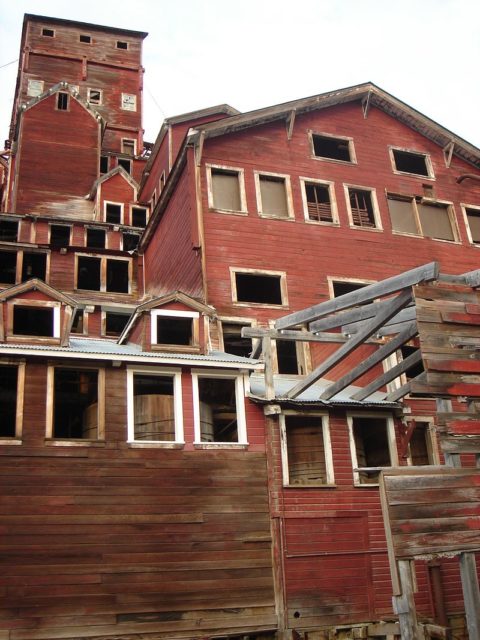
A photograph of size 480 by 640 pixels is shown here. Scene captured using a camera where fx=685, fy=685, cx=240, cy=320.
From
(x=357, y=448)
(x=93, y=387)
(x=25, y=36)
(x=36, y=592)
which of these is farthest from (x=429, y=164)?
(x=25, y=36)

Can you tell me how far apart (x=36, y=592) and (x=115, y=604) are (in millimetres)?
2013

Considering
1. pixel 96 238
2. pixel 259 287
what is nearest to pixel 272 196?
pixel 259 287

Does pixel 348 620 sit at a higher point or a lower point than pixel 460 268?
lower

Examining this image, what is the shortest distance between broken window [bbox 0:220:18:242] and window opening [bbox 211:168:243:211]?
14433mm

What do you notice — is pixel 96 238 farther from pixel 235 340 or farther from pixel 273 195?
pixel 235 340

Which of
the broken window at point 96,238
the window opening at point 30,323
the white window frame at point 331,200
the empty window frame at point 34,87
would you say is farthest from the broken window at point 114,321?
the empty window frame at point 34,87

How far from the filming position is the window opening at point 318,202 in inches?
1179

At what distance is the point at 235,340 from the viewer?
26469 millimetres

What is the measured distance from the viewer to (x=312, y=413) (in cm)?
2156

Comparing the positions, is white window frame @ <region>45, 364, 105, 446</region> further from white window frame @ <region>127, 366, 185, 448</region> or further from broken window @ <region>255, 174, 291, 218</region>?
broken window @ <region>255, 174, 291, 218</region>

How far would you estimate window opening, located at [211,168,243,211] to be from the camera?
28.5 m

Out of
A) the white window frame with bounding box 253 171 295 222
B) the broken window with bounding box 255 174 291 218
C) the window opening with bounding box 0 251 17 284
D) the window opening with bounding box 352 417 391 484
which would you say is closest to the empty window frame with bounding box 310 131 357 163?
the white window frame with bounding box 253 171 295 222

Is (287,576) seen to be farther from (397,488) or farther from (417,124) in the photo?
(417,124)

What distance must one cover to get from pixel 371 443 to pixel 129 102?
38.8 metres
